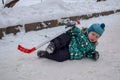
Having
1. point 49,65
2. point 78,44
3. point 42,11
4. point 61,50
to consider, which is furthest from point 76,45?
point 42,11

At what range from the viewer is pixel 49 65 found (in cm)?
335

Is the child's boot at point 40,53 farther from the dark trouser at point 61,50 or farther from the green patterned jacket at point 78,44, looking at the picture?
the green patterned jacket at point 78,44

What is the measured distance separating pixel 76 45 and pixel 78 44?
4cm

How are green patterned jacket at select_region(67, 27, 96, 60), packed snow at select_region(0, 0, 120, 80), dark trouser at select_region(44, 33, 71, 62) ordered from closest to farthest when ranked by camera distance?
packed snow at select_region(0, 0, 120, 80), dark trouser at select_region(44, 33, 71, 62), green patterned jacket at select_region(67, 27, 96, 60)

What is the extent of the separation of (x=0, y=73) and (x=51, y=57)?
2.79 feet

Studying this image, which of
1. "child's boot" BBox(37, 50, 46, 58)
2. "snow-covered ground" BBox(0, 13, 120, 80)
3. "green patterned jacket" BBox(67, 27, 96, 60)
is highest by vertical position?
"green patterned jacket" BBox(67, 27, 96, 60)

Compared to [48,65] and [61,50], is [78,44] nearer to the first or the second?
[61,50]

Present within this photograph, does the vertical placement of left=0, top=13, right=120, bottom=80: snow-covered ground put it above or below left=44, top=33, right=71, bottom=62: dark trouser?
below

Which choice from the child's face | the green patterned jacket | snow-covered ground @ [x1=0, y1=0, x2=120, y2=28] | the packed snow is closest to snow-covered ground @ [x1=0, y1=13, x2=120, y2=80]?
the packed snow

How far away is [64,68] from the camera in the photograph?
326 centimetres

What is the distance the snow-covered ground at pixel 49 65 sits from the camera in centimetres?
300

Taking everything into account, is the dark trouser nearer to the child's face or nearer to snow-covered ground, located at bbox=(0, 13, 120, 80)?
snow-covered ground, located at bbox=(0, 13, 120, 80)

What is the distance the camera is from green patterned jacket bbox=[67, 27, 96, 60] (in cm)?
357

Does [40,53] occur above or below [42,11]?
below
